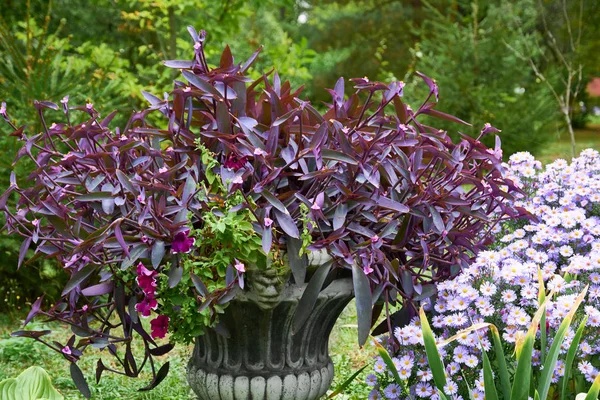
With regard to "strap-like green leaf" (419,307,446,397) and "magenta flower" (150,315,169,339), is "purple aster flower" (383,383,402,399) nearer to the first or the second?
"strap-like green leaf" (419,307,446,397)

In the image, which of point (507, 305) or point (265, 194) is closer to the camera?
point (265, 194)

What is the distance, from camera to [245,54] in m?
8.95

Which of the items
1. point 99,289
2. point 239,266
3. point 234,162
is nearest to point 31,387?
point 99,289

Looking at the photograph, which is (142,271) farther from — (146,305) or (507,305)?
(507,305)

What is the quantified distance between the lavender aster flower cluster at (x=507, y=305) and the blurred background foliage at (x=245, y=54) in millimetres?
2403

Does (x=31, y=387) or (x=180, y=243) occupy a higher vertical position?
(x=180, y=243)

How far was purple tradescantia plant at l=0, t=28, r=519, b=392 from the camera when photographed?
1811mm

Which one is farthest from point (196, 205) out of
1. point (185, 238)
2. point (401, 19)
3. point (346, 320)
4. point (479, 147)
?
point (401, 19)

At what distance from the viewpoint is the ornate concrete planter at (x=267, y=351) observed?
1979 mm

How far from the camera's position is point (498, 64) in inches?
307

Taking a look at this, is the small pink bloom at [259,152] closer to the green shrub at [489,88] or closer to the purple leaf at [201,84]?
the purple leaf at [201,84]

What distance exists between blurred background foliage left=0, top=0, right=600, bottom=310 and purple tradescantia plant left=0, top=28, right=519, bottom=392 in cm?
177

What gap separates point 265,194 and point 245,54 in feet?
24.4

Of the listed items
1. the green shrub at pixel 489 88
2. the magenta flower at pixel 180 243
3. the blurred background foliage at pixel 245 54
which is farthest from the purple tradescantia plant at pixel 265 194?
the green shrub at pixel 489 88
